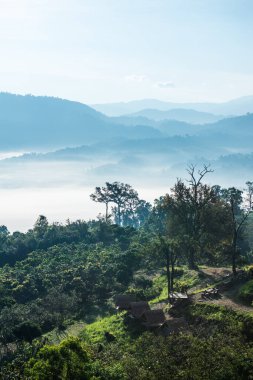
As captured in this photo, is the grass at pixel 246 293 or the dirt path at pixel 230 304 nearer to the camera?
the dirt path at pixel 230 304

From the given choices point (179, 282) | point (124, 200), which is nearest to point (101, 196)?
point (124, 200)

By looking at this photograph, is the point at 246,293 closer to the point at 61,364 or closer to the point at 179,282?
the point at 179,282

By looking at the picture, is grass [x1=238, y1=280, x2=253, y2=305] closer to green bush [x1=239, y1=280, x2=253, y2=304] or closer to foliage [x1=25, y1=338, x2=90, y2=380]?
green bush [x1=239, y1=280, x2=253, y2=304]

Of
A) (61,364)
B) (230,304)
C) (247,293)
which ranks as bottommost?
(61,364)

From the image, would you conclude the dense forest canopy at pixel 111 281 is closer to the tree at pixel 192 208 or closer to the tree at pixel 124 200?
the tree at pixel 192 208

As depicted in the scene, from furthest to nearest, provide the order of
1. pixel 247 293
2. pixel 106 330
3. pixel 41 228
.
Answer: pixel 41 228
pixel 106 330
pixel 247 293

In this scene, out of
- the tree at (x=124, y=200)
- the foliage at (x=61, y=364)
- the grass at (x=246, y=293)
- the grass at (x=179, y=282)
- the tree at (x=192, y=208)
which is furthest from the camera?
the tree at (x=124, y=200)

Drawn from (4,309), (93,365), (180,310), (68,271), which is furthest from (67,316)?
(93,365)

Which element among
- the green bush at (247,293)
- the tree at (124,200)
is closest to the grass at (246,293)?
the green bush at (247,293)

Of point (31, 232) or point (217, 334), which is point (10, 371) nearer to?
point (217, 334)

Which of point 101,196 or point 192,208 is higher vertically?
point 101,196

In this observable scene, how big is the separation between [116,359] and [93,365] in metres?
2.95

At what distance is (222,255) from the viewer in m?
55.2

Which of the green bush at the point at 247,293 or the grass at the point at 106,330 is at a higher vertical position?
the green bush at the point at 247,293
